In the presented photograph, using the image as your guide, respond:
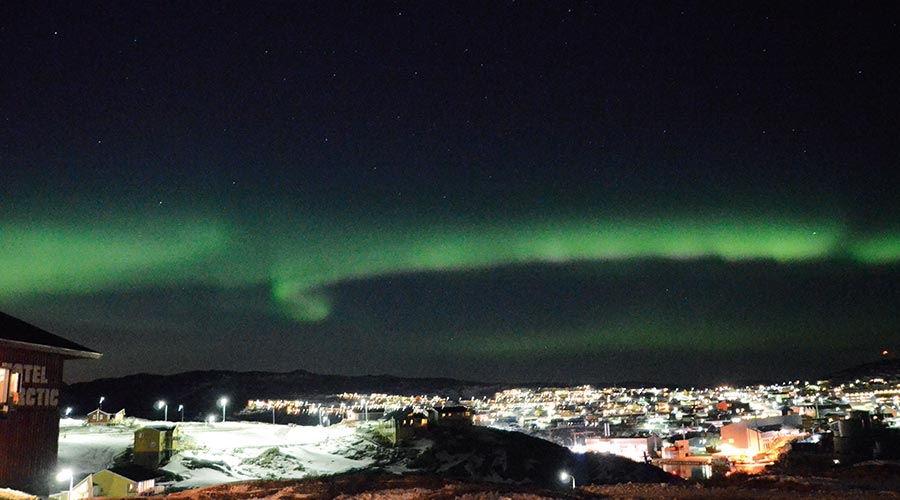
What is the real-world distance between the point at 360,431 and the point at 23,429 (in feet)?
140

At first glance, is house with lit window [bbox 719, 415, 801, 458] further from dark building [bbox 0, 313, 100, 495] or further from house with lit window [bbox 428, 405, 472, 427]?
dark building [bbox 0, 313, 100, 495]

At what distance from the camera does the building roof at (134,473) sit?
103ft

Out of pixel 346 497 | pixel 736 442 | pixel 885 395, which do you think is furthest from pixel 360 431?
pixel 885 395

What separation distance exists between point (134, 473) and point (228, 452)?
57.0ft

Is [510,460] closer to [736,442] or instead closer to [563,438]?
[736,442]

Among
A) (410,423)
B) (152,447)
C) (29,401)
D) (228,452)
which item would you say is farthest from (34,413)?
(410,423)

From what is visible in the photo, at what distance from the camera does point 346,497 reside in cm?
2323

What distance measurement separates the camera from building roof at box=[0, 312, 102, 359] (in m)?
26.4

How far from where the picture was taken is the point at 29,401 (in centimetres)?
2762

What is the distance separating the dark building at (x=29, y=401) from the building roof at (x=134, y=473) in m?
2.99

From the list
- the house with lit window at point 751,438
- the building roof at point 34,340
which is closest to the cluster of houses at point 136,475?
the building roof at point 34,340

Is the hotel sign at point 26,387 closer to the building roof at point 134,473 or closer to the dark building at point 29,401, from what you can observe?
the dark building at point 29,401

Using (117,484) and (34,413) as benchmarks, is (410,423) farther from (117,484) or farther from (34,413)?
(34,413)

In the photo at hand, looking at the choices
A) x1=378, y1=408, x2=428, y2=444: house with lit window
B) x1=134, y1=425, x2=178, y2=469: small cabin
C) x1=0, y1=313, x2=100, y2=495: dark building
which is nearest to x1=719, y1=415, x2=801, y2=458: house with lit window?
x1=378, y1=408, x2=428, y2=444: house with lit window
